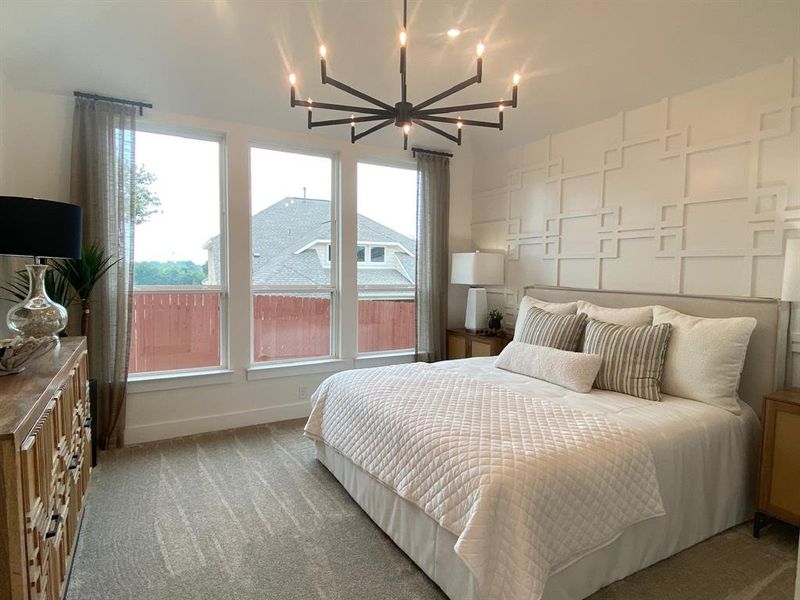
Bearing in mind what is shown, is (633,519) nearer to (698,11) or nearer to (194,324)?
(698,11)

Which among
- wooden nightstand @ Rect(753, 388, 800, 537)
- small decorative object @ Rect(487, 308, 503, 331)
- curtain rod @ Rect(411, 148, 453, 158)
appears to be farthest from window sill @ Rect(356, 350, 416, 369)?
wooden nightstand @ Rect(753, 388, 800, 537)

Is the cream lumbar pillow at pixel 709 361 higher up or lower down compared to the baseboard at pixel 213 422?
higher up

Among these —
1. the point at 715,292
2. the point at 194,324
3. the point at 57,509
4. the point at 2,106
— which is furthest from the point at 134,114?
the point at 715,292

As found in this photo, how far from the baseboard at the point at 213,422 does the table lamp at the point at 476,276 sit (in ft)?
6.07

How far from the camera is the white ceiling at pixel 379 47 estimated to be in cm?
257

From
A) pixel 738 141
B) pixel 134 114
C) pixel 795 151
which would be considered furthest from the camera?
pixel 134 114

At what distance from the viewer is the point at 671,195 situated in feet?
9.96

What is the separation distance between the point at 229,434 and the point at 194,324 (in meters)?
0.96

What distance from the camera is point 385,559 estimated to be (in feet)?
6.68

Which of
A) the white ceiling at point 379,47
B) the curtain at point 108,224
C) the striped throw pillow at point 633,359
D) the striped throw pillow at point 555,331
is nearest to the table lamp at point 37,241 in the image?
the curtain at point 108,224

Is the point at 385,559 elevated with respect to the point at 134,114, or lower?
lower

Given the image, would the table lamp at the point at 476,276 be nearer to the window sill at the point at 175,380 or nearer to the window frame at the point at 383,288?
the window frame at the point at 383,288

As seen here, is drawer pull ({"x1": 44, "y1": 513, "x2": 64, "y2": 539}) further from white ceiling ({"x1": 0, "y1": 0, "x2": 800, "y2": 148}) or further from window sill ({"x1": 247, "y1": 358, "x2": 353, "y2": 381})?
white ceiling ({"x1": 0, "y1": 0, "x2": 800, "y2": 148})

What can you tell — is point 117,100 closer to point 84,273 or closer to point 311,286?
point 84,273
